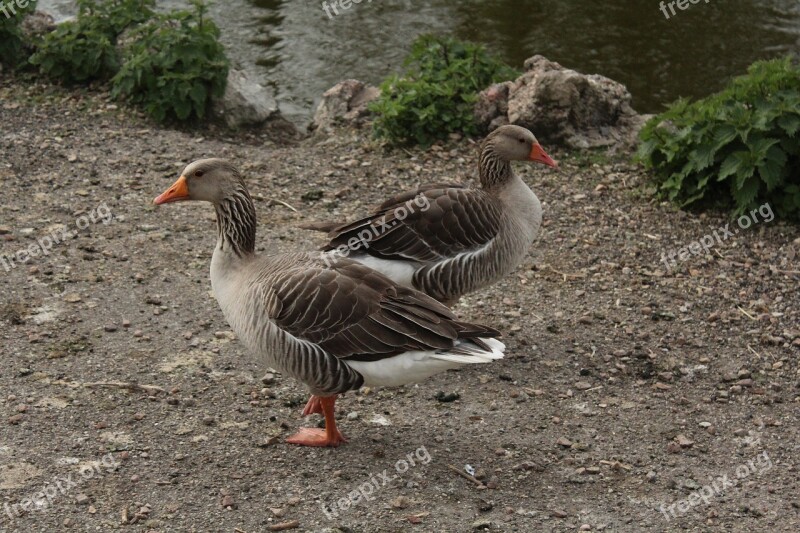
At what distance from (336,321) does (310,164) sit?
4.17 meters

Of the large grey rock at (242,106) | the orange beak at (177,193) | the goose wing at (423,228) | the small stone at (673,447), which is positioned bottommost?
the small stone at (673,447)

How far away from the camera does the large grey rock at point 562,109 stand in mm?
9609

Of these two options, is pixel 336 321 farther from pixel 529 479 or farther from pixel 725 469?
pixel 725 469

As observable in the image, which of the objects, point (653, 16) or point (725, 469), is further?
point (653, 16)

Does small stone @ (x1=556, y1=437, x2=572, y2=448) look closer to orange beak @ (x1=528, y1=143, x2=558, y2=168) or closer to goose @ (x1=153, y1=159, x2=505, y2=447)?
goose @ (x1=153, y1=159, x2=505, y2=447)

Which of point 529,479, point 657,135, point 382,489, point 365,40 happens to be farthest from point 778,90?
point 365,40

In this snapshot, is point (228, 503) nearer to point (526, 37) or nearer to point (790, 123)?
point (790, 123)

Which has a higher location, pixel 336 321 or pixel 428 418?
pixel 336 321

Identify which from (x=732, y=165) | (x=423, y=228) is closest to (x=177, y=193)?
(x=423, y=228)

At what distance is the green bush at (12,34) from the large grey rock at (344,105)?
3.27 metres

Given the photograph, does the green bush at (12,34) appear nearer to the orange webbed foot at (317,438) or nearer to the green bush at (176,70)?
the green bush at (176,70)

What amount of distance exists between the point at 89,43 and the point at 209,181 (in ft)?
18.0

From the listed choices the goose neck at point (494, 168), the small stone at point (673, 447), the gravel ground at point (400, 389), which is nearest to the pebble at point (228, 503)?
the gravel ground at point (400, 389)

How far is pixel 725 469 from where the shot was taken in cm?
566
